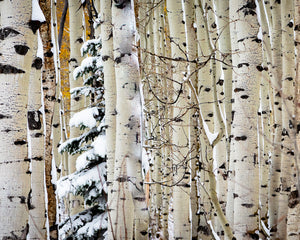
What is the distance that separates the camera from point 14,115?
2.34 metres

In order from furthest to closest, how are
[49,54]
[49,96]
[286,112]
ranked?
[286,112], [49,96], [49,54]

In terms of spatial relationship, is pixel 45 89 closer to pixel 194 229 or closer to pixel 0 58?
pixel 0 58

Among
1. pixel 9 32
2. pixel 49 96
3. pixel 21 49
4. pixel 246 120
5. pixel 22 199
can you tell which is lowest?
pixel 22 199

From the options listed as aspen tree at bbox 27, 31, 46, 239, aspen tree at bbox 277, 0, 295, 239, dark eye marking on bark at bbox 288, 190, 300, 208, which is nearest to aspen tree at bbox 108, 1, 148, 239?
aspen tree at bbox 27, 31, 46, 239

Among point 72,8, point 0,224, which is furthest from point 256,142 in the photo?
point 72,8

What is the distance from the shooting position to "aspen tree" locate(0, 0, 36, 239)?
7.35ft

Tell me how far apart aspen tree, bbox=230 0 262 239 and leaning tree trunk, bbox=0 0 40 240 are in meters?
2.12

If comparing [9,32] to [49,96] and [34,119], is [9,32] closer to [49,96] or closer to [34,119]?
[34,119]

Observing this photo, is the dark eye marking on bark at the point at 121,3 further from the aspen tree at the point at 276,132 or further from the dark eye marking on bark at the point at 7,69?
the aspen tree at the point at 276,132

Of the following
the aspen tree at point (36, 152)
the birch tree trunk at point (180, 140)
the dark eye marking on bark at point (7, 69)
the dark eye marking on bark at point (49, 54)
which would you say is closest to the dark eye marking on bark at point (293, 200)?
the birch tree trunk at point (180, 140)

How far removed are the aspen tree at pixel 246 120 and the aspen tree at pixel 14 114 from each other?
2124 millimetres

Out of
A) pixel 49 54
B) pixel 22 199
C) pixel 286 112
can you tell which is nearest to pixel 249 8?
pixel 49 54

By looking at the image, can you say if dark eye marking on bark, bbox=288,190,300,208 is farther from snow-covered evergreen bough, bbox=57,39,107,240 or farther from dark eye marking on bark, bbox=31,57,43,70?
dark eye marking on bark, bbox=31,57,43,70

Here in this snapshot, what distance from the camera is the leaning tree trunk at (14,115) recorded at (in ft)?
7.35
